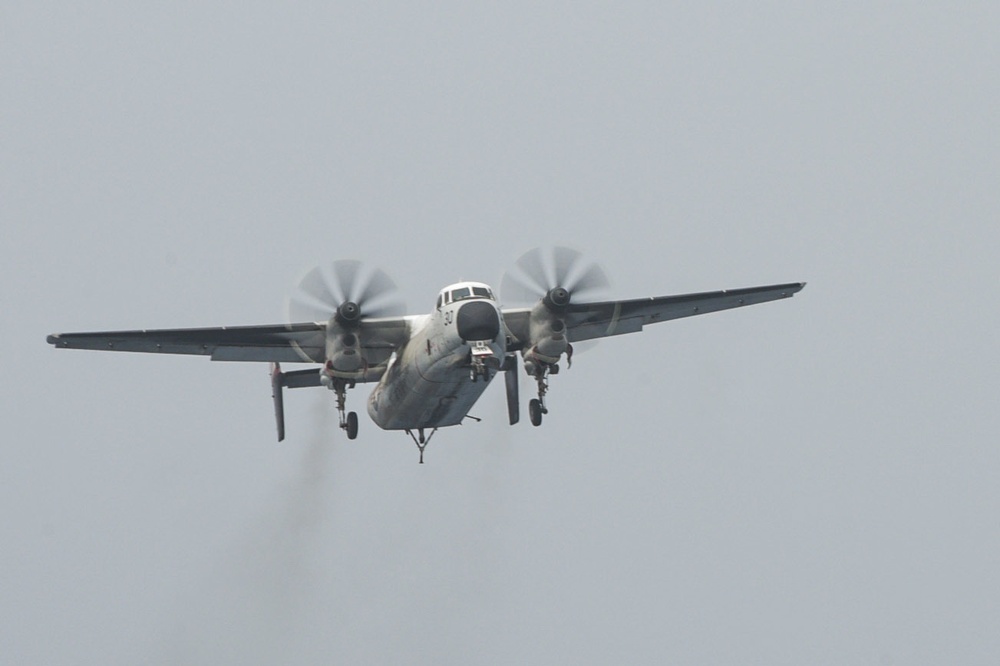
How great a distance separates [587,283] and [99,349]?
37.8ft

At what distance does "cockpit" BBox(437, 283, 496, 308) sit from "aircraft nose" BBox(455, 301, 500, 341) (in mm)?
791

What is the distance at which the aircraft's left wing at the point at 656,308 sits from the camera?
37719 millimetres

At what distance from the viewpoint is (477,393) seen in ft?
114

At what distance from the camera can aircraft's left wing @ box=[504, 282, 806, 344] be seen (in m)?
37.7

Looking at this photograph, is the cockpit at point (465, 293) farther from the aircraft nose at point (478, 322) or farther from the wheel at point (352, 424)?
the wheel at point (352, 424)

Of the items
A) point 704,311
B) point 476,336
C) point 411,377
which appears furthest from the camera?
point 704,311

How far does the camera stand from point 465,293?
108ft

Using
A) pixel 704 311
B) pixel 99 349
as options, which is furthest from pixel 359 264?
pixel 704 311

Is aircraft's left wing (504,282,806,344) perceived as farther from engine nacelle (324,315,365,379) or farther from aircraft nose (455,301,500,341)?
engine nacelle (324,315,365,379)

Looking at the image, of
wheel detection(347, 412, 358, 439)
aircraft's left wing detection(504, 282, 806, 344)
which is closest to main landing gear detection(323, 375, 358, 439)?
wheel detection(347, 412, 358, 439)

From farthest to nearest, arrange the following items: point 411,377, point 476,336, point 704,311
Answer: point 704,311 → point 411,377 → point 476,336

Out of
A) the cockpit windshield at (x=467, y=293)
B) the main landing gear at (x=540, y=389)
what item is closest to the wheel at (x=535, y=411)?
the main landing gear at (x=540, y=389)

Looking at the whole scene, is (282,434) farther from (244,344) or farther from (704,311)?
(704,311)

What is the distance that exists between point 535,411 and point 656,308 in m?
4.72
